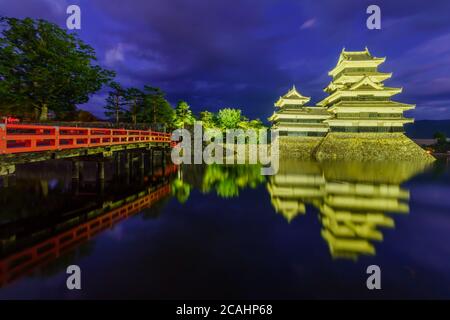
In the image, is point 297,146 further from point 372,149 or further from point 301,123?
point 372,149

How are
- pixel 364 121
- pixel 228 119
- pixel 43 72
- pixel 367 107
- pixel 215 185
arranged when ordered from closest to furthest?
pixel 215 185
pixel 43 72
pixel 367 107
pixel 364 121
pixel 228 119

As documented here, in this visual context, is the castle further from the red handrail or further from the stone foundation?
the red handrail

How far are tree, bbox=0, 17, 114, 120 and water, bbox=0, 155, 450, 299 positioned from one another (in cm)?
1454

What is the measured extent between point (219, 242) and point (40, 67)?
83.1 ft

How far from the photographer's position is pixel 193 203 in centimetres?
1065

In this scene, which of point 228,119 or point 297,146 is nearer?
point 297,146

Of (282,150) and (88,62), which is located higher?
(88,62)

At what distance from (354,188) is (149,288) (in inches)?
504

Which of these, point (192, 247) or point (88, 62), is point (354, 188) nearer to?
point (192, 247)

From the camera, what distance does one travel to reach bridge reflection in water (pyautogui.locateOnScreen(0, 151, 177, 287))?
5.34m

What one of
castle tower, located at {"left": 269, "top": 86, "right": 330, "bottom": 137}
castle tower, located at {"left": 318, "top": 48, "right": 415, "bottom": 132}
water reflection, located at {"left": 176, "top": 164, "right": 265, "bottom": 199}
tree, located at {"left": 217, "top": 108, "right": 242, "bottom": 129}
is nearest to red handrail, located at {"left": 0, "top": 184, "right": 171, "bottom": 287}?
water reflection, located at {"left": 176, "top": 164, "right": 265, "bottom": 199}

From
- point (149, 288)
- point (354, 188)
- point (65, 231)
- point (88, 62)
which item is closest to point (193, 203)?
point (65, 231)

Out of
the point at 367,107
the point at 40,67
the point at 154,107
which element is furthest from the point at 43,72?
the point at 367,107

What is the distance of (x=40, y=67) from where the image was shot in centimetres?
2125
